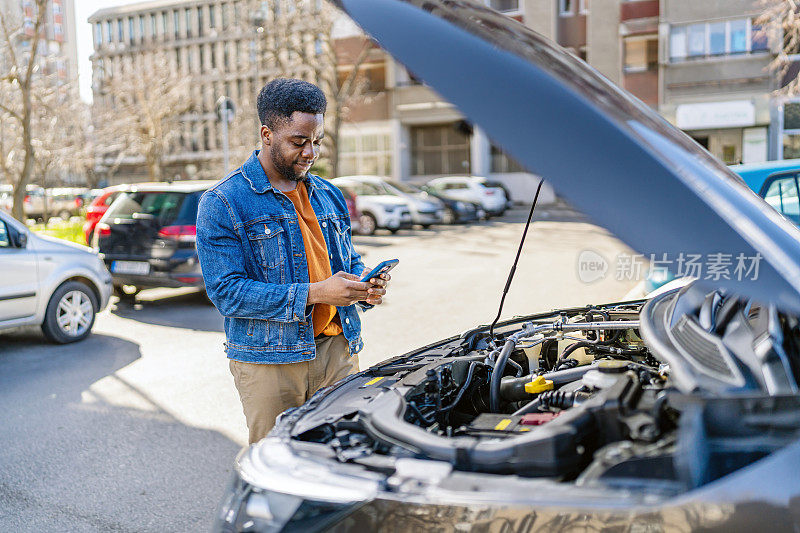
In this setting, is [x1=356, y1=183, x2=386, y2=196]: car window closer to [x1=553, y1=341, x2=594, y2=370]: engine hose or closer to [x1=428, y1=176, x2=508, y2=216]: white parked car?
[x1=428, y1=176, x2=508, y2=216]: white parked car

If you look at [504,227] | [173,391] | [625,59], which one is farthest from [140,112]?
[173,391]

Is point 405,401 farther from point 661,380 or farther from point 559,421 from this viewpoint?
point 661,380

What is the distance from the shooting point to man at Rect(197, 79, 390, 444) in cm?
263

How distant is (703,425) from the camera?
5.35 feet

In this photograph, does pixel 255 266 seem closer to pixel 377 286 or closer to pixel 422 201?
pixel 377 286

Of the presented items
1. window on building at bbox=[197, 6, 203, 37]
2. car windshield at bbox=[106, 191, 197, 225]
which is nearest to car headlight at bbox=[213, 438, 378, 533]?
car windshield at bbox=[106, 191, 197, 225]

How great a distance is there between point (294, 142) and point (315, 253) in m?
0.47

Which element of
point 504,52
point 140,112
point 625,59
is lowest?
point 504,52

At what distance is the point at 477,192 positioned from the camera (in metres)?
26.0

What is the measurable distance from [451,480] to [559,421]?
1.17 feet

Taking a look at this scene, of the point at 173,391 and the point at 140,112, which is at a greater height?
the point at 140,112

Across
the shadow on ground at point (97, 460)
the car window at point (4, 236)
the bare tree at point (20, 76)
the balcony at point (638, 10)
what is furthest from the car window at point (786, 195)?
the balcony at point (638, 10)

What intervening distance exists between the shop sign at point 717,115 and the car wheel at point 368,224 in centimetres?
1508

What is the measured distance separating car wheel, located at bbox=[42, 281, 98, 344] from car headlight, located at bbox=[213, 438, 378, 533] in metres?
6.52
